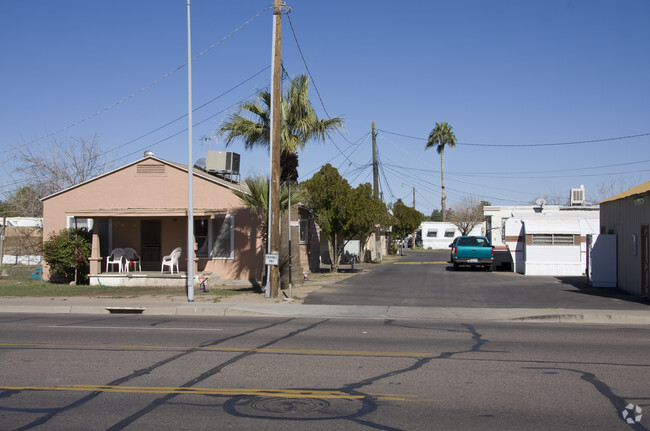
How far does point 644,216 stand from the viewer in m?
18.5

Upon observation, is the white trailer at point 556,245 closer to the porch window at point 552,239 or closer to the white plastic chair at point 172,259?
the porch window at point 552,239

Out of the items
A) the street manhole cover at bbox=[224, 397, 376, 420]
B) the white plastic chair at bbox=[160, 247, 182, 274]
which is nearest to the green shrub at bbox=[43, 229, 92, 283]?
the white plastic chair at bbox=[160, 247, 182, 274]

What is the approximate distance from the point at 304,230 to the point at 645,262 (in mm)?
15882

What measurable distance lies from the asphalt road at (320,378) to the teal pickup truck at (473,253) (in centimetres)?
1825

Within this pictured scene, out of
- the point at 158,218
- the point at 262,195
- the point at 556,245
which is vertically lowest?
the point at 556,245

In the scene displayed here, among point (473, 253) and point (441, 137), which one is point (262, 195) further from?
point (441, 137)

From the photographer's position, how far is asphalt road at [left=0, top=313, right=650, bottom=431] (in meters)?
6.19

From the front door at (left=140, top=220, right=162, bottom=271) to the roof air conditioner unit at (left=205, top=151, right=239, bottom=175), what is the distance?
10.5ft

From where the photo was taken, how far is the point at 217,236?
23.7 metres

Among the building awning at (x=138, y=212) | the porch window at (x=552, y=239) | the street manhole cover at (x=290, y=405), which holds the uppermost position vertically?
the building awning at (x=138, y=212)

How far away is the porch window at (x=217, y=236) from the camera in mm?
23531

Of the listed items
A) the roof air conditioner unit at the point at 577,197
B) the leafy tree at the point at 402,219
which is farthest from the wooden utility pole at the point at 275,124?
the leafy tree at the point at 402,219

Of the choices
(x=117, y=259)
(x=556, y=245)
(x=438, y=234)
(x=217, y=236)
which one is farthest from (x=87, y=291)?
(x=438, y=234)

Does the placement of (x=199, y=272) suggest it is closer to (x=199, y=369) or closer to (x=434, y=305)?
(x=434, y=305)
